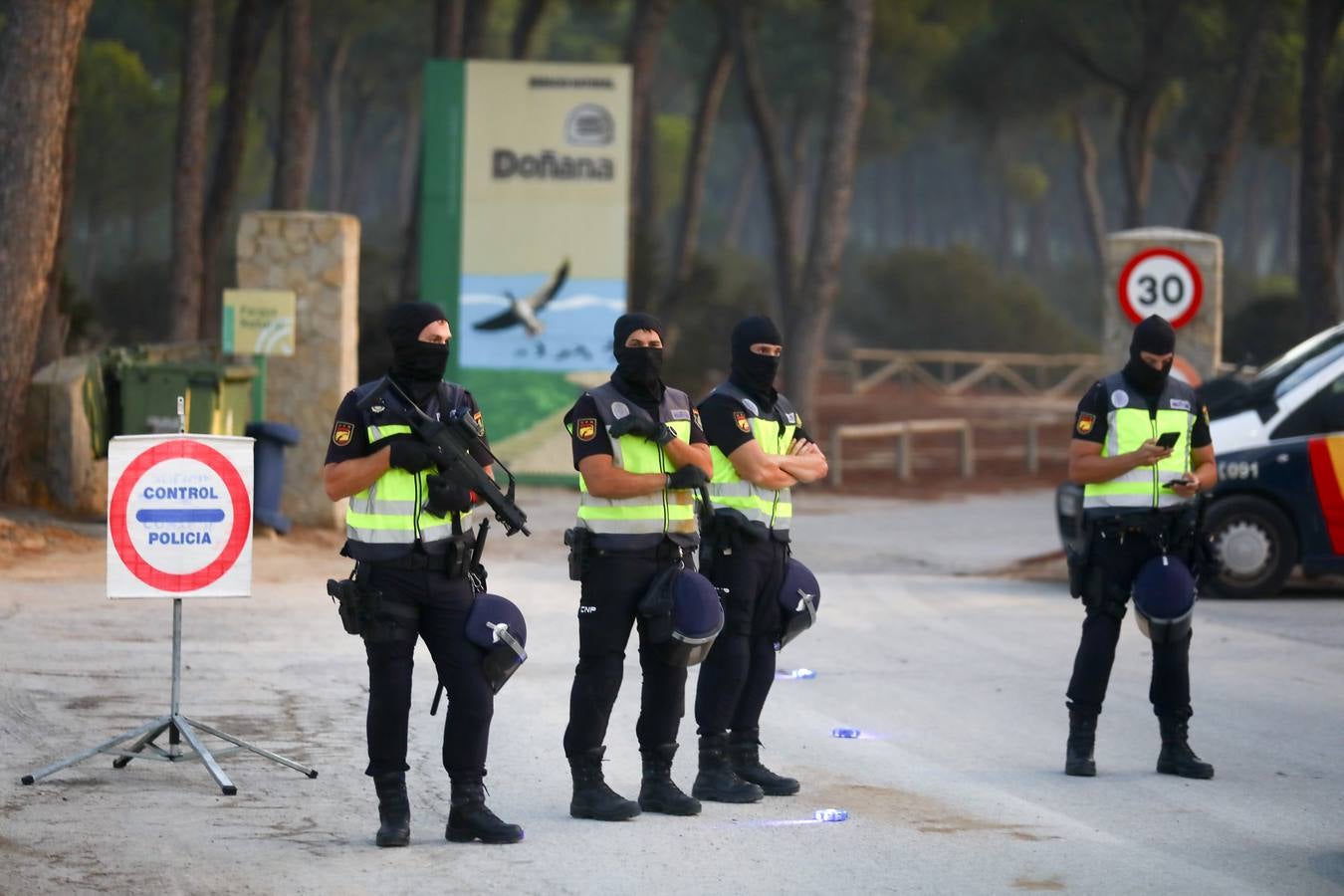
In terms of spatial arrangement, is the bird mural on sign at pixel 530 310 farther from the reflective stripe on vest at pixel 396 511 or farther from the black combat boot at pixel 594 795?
the reflective stripe on vest at pixel 396 511

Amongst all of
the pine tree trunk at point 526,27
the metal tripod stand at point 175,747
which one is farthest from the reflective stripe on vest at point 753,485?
the pine tree trunk at point 526,27

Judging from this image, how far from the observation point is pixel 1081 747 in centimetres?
883

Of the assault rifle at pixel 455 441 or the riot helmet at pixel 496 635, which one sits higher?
the assault rifle at pixel 455 441

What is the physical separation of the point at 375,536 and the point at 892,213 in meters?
113

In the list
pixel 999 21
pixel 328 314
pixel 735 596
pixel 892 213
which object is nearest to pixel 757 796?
pixel 735 596

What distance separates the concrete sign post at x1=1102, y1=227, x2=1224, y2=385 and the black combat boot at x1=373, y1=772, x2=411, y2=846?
10.5 meters

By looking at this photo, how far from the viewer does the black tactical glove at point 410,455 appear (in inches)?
272

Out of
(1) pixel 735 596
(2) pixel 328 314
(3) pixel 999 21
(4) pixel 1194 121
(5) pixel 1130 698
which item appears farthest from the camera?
(4) pixel 1194 121

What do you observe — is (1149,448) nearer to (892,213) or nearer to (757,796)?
(757,796)

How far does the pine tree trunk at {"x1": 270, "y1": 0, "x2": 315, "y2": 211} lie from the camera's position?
28406 mm

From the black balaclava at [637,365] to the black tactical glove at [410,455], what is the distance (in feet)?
2.82

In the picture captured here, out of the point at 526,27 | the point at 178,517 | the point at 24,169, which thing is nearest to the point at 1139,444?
the point at 178,517

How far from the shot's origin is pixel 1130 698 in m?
11.0

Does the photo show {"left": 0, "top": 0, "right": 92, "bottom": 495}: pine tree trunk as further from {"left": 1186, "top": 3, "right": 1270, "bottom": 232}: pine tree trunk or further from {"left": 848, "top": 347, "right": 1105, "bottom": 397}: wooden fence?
Result: {"left": 848, "top": 347, "right": 1105, "bottom": 397}: wooden fence
